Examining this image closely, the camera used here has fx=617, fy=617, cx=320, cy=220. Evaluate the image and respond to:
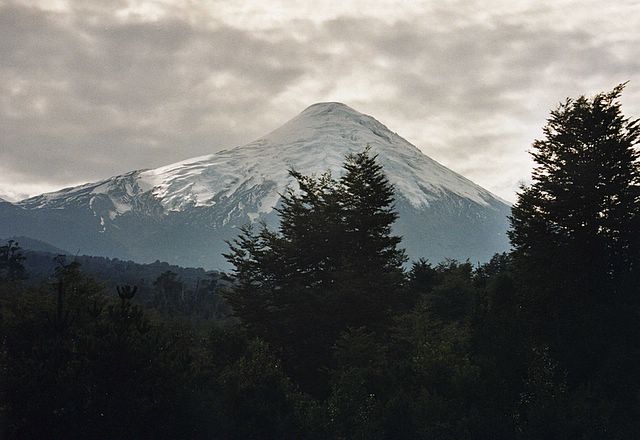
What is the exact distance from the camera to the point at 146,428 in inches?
1271

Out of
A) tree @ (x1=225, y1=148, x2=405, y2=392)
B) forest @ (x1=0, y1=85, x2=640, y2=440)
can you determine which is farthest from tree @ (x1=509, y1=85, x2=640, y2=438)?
tree @ (x1=225, y1=148, x2=405, y2=392)

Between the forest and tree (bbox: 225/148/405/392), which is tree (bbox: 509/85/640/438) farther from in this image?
tree (bbox: 225/148/405/392)

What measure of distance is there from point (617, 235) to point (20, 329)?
38094 millimetres

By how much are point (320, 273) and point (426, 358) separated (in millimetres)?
14254

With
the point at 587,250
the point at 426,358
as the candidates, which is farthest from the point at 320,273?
the point at 587,250

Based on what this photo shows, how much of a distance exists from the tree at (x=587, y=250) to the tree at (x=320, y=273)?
12.7m

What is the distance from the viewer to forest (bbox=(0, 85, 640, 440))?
105 feet

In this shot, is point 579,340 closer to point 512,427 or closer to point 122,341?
point 512,427

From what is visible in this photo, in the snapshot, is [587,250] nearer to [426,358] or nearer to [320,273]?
[426,358]

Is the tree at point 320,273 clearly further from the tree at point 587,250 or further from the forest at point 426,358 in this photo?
the tree at point 587,250

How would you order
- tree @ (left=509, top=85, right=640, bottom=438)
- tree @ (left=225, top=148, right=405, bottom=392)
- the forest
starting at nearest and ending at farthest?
the forest → tree @ (left=509, top=85, right=640, bottom=438) → tree @ (left=225, top=148, right=405, bottom=392)

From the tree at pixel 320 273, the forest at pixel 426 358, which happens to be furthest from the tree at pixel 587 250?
the tree at pixel 320 273

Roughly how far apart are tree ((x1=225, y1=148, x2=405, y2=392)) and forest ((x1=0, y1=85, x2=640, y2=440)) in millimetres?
276

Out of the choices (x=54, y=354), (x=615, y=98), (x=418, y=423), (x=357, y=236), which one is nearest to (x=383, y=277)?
(x=357, y=236)
